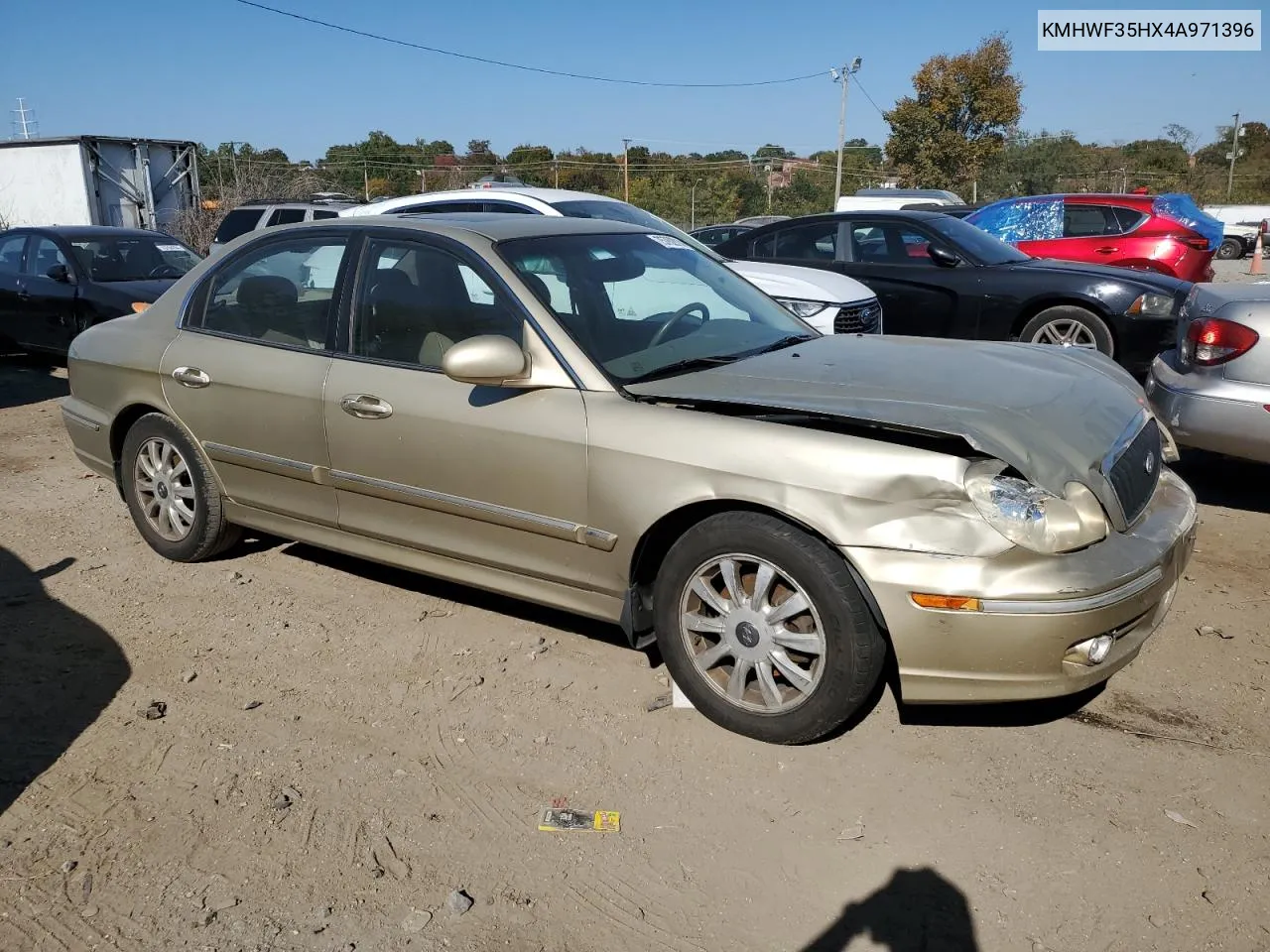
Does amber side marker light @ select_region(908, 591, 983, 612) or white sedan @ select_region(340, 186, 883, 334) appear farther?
white sedan @ select_region(340, 186, 883, 334)

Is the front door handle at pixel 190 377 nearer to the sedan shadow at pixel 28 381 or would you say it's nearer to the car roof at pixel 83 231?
the sedan shadow at pixel 28 381

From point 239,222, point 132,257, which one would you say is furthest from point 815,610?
point 239,222

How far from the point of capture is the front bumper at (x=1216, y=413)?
507 centimetres

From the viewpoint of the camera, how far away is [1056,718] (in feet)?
11.4

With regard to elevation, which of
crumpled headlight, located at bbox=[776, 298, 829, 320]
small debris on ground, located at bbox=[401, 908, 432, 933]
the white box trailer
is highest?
the white box trailer

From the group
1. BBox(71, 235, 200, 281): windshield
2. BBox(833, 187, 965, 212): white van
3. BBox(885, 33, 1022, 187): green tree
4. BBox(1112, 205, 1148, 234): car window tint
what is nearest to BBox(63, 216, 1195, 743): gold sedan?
BBox(71, 235, 200, 281): windshield

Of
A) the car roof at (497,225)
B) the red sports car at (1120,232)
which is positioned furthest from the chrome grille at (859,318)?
the red sports car at (1120,232)

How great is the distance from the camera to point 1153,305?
8.20m

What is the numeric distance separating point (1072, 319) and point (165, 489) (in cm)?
693

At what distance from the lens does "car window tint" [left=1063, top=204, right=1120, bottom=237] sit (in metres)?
12.1

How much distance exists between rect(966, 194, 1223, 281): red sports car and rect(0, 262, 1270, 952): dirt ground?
8325mm

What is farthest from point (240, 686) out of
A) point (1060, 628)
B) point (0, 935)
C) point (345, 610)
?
point (1060, 628)

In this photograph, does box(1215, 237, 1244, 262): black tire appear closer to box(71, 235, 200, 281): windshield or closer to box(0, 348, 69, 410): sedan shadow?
box(71, 235, 200, 281): windshield

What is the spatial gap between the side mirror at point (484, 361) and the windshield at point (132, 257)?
26.2 feet
